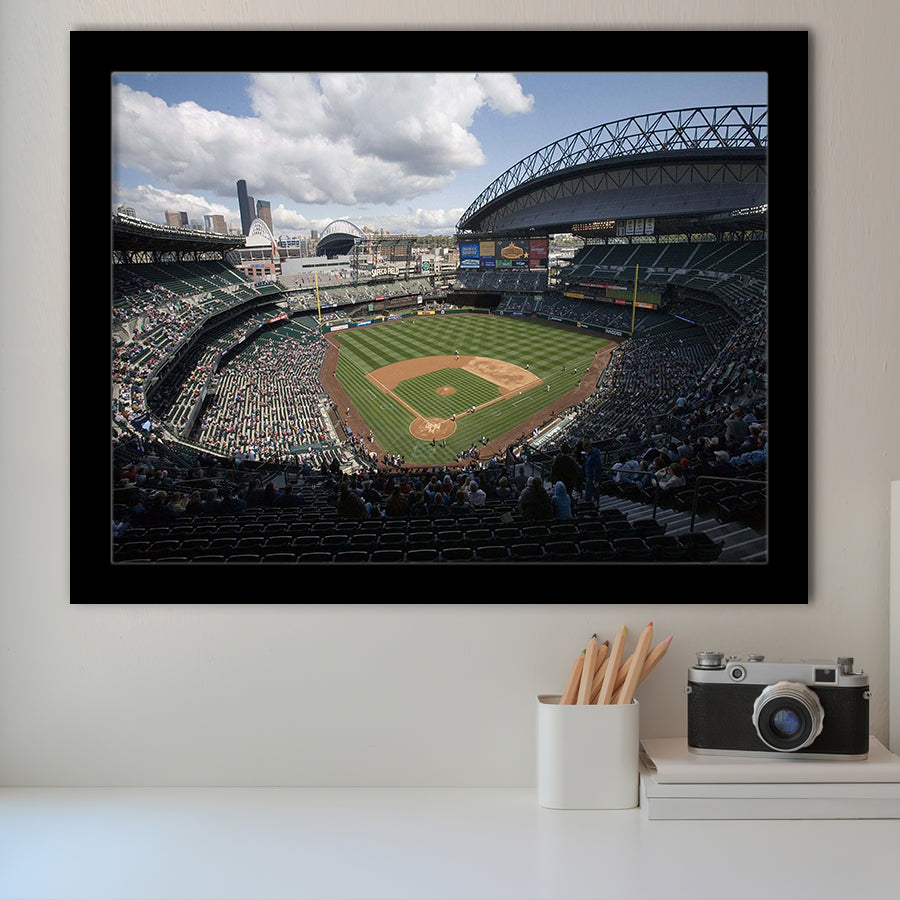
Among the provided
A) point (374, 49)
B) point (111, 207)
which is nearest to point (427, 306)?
point (374, 49)

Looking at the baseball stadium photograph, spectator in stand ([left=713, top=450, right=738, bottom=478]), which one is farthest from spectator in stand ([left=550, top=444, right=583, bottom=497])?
spectator in stand ([left=713, top=450, right=738, bottom=478])

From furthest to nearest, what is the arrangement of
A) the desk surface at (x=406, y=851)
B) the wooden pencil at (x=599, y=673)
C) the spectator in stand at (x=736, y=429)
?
the spectator in stand at (x=736, y=429), the wooden pencil at (x=599, y=673), the desk surface at (x=406, y=851)

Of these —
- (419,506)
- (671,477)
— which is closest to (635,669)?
(671,477)

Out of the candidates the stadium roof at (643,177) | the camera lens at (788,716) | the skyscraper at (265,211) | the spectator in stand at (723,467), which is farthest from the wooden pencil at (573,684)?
the skyscraper at (265,211)

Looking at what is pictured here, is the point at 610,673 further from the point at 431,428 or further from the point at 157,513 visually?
the point at 157,513

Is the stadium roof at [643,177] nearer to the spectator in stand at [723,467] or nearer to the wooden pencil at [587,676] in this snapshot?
the spectator in stand at [723,467]

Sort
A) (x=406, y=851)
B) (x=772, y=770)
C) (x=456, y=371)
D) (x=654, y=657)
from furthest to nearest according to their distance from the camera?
(x=456, y=371) < (x=654, y=657) < (x=772, y=770) < (x=406, y=851)

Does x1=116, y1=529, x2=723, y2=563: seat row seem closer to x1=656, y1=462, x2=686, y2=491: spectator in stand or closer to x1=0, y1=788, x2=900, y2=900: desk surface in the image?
x1=656, y1=462, x2=686, y2=491: spectator in stand
